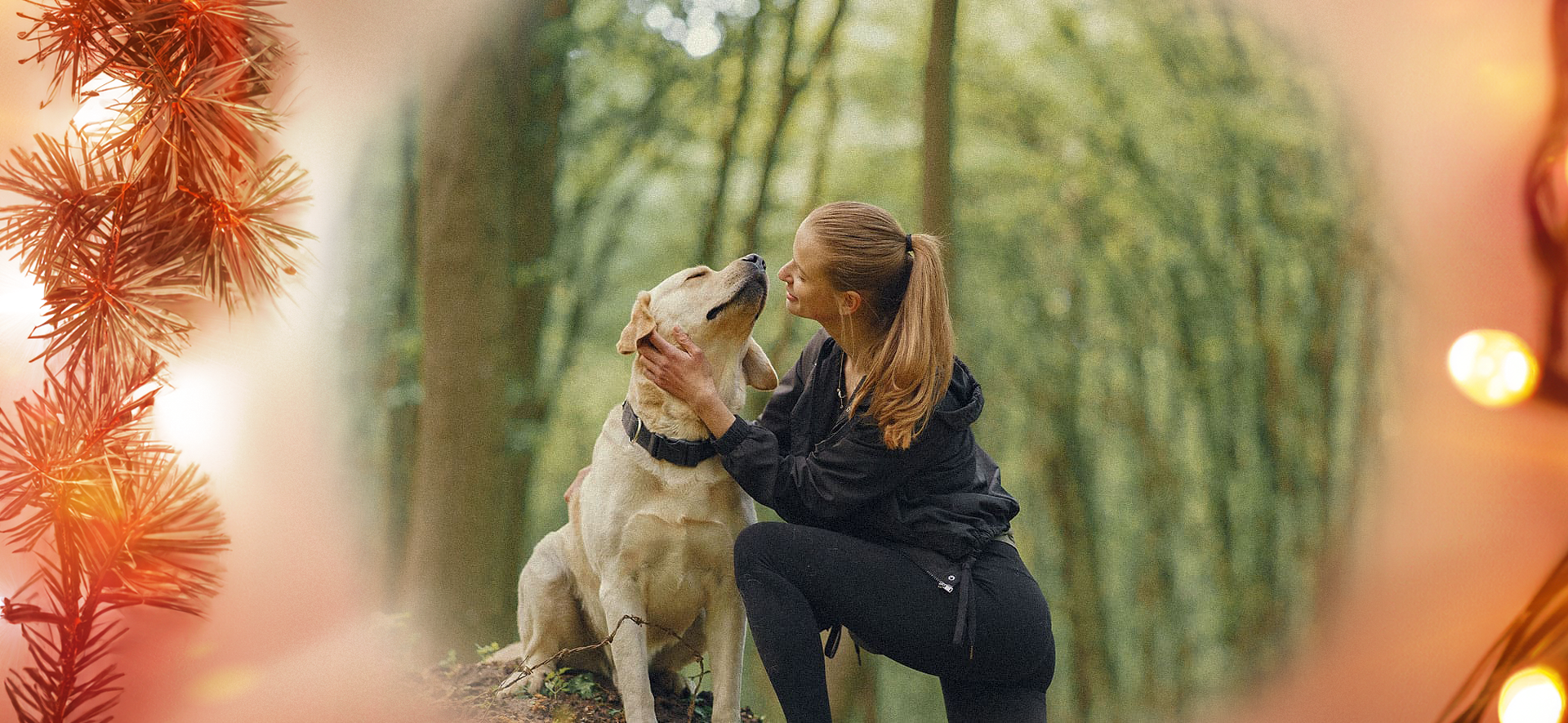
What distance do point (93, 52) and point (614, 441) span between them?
150 centimetres

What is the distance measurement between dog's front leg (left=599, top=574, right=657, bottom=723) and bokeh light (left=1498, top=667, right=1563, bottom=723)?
2.59 meters

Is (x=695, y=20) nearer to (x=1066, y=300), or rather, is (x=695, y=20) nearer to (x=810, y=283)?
(x=1066, y=300)

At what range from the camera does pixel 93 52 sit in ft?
7.66

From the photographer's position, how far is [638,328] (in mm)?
2248

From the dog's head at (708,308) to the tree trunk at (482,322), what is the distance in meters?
1.41

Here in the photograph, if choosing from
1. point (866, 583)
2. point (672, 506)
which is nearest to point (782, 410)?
point (672, 506)

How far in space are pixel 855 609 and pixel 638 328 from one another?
2.52 ft

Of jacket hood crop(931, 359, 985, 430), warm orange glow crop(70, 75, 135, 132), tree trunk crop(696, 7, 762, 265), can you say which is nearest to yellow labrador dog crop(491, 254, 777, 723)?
jacket hood crop(931, 359, 985, 430)

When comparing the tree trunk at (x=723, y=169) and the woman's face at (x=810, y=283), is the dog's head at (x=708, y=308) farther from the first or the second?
the tree trunk at (x=723, y=169)

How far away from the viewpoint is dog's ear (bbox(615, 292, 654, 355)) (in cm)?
224

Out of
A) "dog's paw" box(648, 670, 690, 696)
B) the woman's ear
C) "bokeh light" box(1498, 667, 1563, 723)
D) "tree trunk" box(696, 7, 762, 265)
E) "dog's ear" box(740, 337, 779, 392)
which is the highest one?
"tree trunk" box(696, 7, 762, 265)

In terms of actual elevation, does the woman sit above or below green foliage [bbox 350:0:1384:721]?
below

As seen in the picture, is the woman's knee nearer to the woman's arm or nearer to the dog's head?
the woman's arm

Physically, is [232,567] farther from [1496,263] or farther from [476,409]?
[1496,263]
